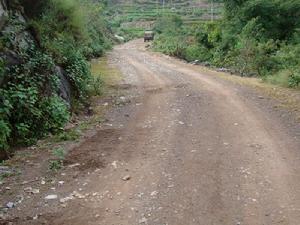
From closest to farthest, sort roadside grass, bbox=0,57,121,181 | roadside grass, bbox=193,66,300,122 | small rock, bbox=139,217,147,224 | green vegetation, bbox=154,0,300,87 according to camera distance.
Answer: small rock, bbox=139,217,147,224 → roadside grass, bbox=0,57,121,181 → roadside grass, bbox=193,66,300,122 → green vegetation, bbox=154,0,300,87

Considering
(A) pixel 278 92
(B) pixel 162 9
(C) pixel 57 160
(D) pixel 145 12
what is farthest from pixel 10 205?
(B) pixel 162 9

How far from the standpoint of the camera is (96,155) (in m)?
7.19

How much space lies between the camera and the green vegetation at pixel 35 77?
7.50 m

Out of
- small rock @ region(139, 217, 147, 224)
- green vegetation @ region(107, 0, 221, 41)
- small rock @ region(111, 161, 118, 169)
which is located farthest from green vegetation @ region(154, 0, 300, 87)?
green vegetation @ region(107, 0, 221, 41)

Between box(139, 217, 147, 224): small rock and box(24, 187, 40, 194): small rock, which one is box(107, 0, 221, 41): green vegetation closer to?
box(24, 187, 40, 194): small rock

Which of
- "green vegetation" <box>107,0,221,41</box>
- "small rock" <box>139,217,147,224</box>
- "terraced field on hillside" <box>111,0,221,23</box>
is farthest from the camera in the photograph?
"terraced field on hillside" <box>111,0,221,23</box>

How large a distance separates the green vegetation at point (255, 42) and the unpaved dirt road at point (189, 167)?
17.0 ft

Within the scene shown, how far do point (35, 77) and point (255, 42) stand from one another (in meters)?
12.4

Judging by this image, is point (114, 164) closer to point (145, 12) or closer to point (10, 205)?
point (10, 205)

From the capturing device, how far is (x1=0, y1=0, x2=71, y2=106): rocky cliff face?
27.0ft

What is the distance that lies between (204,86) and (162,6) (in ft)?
235

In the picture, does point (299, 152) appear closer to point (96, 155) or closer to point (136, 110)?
point (96, 155)

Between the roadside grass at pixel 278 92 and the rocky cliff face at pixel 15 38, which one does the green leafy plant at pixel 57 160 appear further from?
the roadside grass at pixel 278 92

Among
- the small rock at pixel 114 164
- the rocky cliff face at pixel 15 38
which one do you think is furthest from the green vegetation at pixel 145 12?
the small rock at pixel 114 164
